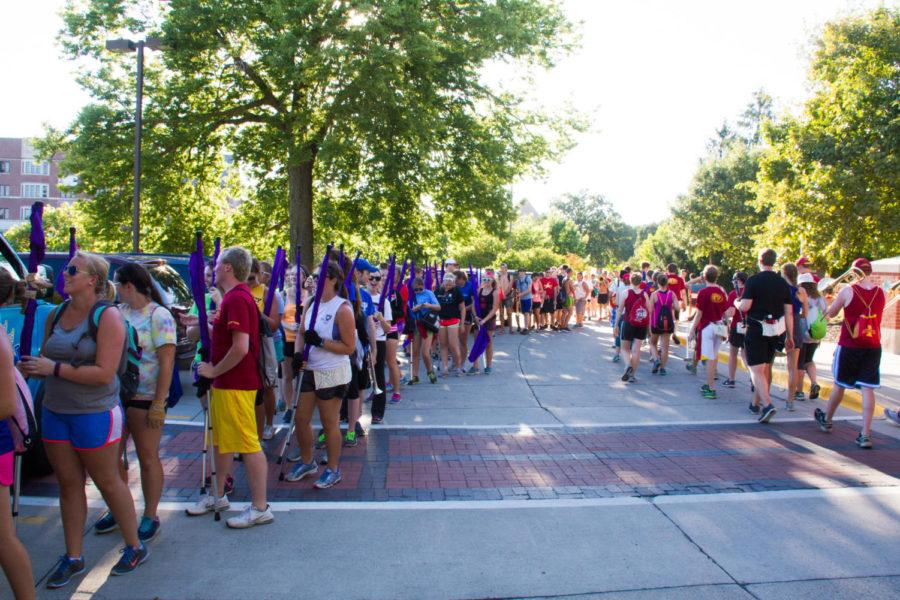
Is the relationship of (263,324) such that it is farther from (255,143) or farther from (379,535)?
(255,143)

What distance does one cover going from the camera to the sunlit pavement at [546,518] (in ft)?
12.5

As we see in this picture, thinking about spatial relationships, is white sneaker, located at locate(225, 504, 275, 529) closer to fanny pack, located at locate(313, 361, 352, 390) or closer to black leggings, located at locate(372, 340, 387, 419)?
fanny pack, located at locate(313, 361, 352, 390)

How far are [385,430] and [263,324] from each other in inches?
102

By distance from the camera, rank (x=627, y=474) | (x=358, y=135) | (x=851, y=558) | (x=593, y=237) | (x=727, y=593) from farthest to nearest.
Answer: (x=593, y=237) < (x=358, y=135) < (x=627, y=474) < (x=851, y=558) < (x=727, y=593)

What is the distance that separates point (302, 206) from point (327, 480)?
14214mm

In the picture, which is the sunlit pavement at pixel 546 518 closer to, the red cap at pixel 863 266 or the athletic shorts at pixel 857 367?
the athletic shorts at pixel 857 367

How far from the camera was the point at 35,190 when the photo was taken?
267ft

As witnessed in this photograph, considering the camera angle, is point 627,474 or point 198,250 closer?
point 198,250

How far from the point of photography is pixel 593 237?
9562cm

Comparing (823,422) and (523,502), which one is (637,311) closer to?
(823,422)

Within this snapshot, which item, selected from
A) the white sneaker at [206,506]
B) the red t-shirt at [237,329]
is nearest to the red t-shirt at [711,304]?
the red t-shirt at [237,329]

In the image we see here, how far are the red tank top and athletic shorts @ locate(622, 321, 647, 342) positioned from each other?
143 inches

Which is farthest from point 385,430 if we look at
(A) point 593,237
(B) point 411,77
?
(A) point 593,237

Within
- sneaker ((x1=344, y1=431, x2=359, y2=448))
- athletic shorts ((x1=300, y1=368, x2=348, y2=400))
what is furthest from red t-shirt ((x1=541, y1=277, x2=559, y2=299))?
athletic shorts ((x1=300, y1=368, x2=348, y2=400))
